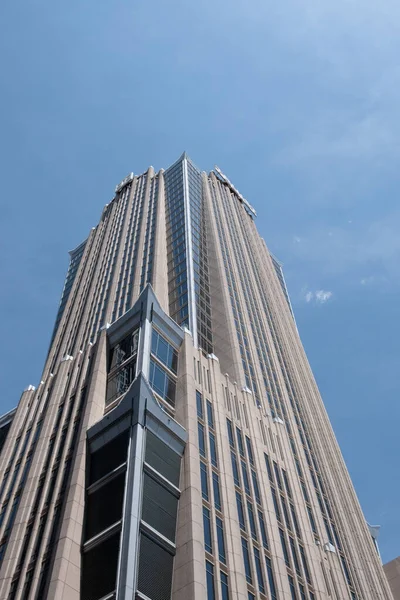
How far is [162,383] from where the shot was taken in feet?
192

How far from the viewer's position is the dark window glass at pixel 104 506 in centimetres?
4562

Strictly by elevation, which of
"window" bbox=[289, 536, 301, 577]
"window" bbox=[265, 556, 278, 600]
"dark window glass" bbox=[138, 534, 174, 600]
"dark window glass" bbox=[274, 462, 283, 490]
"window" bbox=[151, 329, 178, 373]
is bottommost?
"dark window glass" bbox=[138, 534, 174, 600]

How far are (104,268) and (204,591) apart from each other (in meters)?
→ 65.7

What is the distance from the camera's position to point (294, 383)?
312 feet

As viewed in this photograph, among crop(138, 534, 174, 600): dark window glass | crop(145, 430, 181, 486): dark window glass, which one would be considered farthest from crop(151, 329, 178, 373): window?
crop(138, 534, 174, 600): dark window glass

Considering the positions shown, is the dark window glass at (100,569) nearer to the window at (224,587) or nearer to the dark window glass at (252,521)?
the window at (224,587)

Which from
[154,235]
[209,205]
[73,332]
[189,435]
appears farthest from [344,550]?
[209,205]

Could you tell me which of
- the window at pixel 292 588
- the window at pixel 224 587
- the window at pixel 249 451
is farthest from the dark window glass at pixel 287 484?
the window at pixel 224 587

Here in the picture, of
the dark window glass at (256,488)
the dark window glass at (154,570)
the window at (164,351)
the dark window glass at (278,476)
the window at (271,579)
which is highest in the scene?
the window at (164,351)

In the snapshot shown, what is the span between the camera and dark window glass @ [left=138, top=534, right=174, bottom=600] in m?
41.4

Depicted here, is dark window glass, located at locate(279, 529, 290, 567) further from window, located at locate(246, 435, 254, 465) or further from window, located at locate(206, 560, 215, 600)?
window, located at locate(206, 560, 215, 600)

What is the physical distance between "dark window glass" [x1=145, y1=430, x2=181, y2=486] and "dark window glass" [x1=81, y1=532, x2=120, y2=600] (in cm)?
701

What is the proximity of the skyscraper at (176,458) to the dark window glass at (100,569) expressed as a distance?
0.11 m

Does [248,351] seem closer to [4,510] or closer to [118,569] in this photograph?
[4,510]
